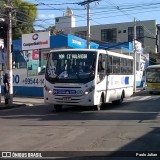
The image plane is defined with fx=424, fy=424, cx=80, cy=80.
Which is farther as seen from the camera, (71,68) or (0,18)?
(0,18)

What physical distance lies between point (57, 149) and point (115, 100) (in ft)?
48.6

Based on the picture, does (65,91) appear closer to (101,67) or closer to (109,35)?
(101,67)

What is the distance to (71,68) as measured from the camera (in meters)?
20.0

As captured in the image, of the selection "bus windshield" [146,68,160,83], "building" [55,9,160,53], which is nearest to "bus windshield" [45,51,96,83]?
"bus windshield" [146,68,160,83]

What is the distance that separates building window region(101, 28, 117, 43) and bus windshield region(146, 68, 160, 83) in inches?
1695

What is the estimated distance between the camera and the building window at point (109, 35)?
276ft

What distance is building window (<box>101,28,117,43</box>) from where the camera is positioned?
84006mm

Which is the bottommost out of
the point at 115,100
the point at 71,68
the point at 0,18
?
the point at 115,100

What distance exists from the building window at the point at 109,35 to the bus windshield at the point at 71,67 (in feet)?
210

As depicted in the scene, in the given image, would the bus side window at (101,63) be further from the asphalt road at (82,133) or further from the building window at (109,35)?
the building window at (109,35)

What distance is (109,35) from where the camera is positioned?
3322 inches

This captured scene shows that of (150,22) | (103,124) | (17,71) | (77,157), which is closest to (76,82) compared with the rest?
(103,124)

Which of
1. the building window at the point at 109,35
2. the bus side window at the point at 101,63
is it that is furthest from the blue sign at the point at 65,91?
the building window at the point at 109,35

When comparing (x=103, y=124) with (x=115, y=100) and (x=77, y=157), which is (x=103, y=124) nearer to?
(x=77, y=157)
